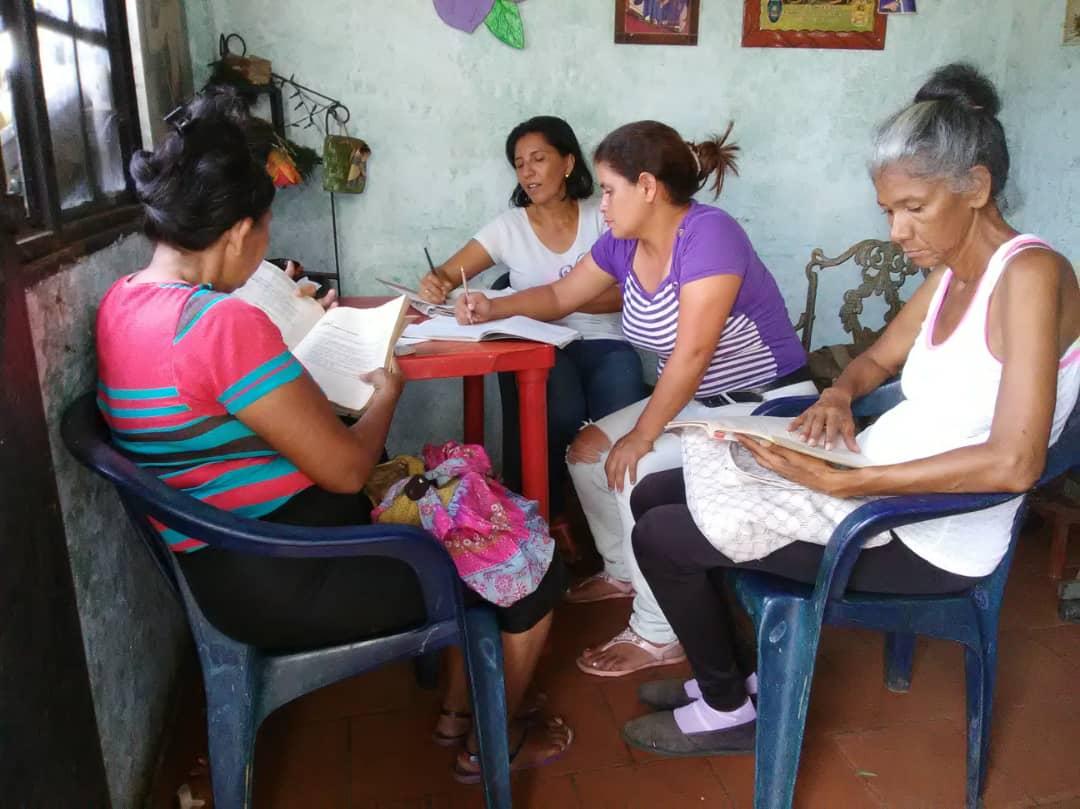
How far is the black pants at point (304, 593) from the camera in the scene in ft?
4.07

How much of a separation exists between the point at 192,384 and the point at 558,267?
5.49 ft

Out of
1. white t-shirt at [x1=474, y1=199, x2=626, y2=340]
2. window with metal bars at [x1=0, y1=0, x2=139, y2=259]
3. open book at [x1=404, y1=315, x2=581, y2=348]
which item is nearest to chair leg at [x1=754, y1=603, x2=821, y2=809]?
open book at [x1=404, y1=315, x2=581, y2=348]

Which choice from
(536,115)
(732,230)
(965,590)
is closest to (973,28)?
(536,115)

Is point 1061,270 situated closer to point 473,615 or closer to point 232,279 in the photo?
point 473,615

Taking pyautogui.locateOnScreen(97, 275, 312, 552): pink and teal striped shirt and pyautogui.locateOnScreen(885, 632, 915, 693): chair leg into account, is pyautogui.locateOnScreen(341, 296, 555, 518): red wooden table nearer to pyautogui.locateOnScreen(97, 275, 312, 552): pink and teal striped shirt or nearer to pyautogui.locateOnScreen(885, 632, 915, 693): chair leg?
pyautogui.locateOnScreen(97, 275, 312, 552): pink and teal striped shirt

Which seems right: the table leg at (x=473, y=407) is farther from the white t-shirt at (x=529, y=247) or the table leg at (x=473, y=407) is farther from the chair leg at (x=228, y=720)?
the chair leg at (x=228, y=720)

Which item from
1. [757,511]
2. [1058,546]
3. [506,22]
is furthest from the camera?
[506,22]

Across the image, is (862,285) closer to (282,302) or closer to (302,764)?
(282,302)

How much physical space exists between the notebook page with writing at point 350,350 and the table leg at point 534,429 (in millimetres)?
311

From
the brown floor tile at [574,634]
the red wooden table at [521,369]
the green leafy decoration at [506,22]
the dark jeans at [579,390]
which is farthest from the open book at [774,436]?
the green leafy decoration at [506,22]

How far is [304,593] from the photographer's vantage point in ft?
4.13

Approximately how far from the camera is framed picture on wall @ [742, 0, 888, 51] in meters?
2.91

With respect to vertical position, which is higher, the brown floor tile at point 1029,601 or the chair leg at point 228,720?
the chair leg at point 228,720

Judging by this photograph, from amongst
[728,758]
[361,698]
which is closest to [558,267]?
[361,698]
